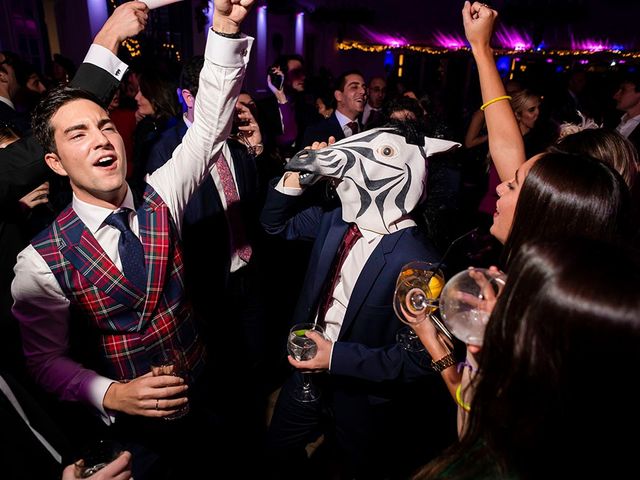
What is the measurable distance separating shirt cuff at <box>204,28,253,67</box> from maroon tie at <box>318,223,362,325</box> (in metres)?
0.81

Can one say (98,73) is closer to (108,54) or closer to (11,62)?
(108,54)

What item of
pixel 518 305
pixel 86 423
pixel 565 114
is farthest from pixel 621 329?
pixel 565 114

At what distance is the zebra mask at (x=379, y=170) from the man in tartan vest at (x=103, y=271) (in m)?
0.45

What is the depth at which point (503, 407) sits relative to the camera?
80 cm

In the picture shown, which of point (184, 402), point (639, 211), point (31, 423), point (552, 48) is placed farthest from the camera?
point (552, 48)

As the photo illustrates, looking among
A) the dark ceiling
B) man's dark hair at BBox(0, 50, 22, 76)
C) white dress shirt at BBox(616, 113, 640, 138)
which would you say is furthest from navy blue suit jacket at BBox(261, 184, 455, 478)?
the dark ceiling

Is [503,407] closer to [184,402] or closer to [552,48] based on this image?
[184,402]

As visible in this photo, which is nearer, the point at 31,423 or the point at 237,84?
the point at 31,423

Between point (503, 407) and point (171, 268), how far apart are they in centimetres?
125

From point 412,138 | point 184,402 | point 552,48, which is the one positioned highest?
point 552,48

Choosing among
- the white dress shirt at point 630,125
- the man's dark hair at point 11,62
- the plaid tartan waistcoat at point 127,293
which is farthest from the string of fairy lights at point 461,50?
the plaid tartan waistcoat at point 127,293

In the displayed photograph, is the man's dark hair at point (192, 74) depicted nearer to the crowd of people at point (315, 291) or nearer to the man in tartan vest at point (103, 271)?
the crowd of people at point (315, 291)

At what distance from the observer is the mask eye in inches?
60.4

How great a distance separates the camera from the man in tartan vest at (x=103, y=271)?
4.40 feet
